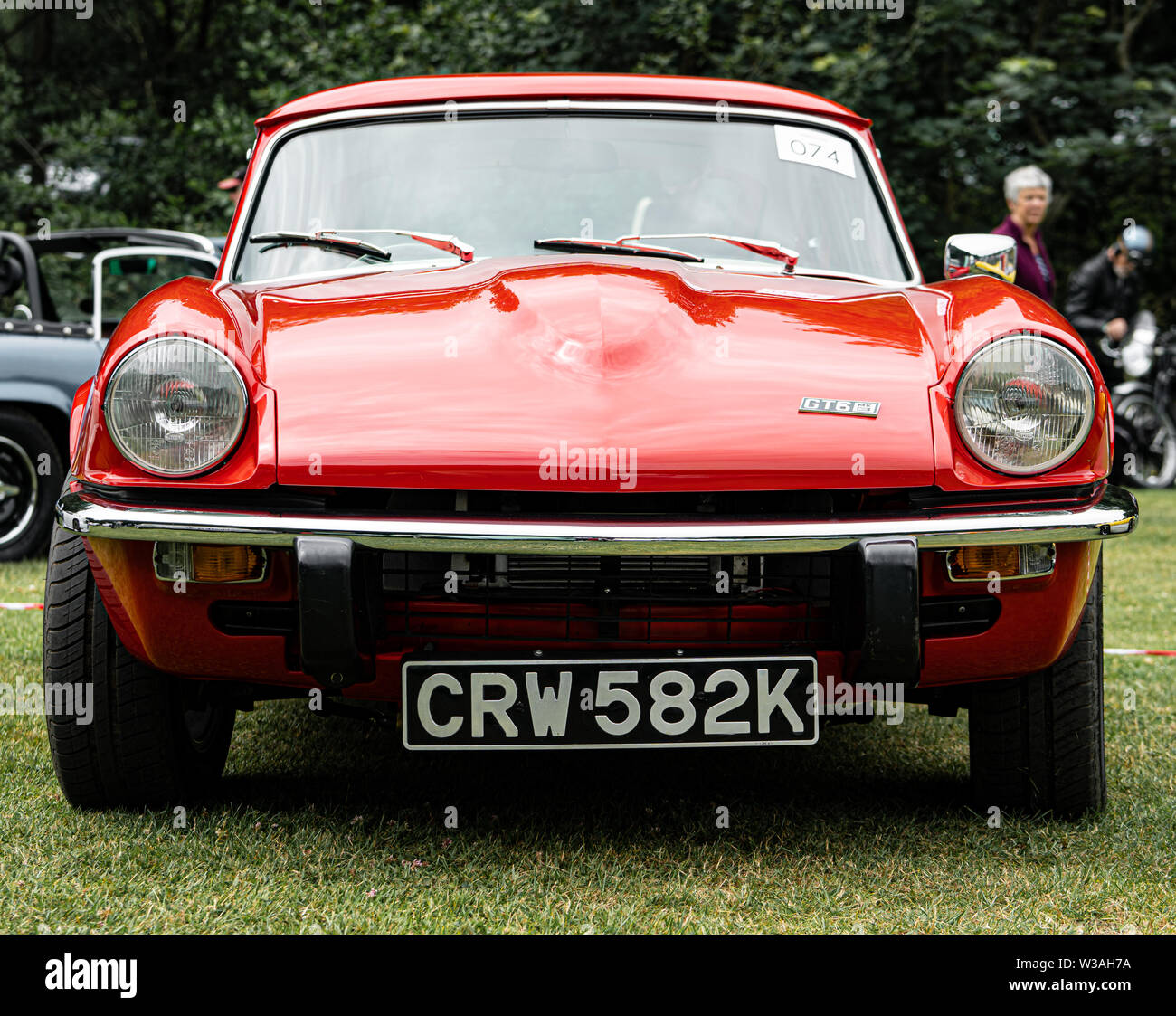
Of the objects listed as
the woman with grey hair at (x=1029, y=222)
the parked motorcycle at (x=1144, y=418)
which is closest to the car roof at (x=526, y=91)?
the woman with grey hair at (x=1029, y=222)

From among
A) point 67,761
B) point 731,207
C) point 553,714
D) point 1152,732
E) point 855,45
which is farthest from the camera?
point 855,45

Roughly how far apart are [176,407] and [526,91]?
153 centimetres

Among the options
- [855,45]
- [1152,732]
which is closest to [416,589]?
[1152,732]

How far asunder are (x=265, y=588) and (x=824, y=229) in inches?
68.2

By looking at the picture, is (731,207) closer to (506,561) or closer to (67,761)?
(506,561)

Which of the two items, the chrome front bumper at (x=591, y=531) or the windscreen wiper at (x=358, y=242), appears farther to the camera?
the windscreen wiper at (x=358, y=242)

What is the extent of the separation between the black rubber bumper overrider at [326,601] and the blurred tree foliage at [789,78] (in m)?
9.52

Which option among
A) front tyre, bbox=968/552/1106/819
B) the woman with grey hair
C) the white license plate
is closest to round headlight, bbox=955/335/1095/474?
front tyre, bbox=968/552/1106/819

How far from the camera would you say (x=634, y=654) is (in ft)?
8.02

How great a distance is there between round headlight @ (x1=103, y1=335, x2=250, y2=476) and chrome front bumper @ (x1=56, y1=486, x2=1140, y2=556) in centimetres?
10

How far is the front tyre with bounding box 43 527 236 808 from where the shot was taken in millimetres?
2705

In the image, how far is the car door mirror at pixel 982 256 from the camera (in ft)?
11.4

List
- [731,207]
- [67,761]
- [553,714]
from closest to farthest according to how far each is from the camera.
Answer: [553,714], [67,761], [731,207]

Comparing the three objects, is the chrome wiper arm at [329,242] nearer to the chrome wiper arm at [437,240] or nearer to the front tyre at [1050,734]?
the chrome wiper arm at [437,240]
